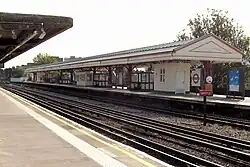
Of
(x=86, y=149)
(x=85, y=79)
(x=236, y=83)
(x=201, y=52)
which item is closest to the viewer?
(x=86, y=149)

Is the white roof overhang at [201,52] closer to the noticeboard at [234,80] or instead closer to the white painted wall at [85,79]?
the noticeboard at [234,80]

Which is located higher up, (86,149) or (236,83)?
(236,83)

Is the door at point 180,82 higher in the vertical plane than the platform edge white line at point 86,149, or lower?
higher

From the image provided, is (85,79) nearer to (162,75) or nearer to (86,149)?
(162,75)

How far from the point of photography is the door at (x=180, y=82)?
2906cm

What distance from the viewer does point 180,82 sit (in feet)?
96.9

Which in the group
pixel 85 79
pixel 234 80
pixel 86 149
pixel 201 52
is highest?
pixel 201 52

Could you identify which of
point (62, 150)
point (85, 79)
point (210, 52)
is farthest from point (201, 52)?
point (85, 79)

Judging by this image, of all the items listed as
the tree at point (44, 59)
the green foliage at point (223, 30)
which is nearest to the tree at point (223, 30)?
the green foliage at point (223, 30)

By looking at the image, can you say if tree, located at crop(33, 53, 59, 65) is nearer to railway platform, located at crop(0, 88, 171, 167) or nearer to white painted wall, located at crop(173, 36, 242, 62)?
white painted wall, located at crop(173, 36, 242, 62)

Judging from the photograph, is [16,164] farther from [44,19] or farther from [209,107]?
[209,107]

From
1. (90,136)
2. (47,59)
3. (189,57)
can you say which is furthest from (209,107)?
(47,59)

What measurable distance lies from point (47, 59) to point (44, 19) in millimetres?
128862

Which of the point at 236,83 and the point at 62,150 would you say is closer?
the point at 62,150
